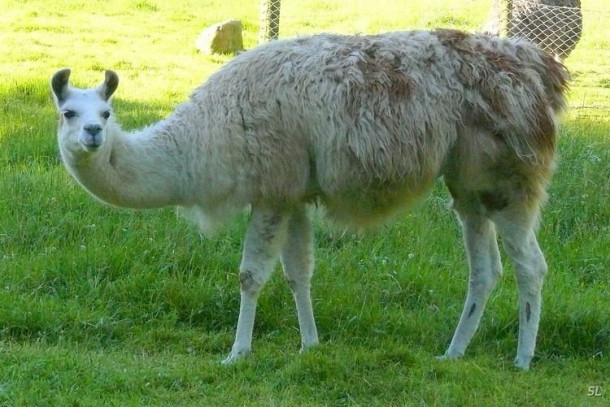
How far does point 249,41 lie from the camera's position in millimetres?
14531

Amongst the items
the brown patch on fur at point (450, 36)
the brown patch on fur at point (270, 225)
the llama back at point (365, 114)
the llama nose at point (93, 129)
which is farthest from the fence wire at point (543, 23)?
the llama nose at point (93, 129)

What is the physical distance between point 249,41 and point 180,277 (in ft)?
28.4

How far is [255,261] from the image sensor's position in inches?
218

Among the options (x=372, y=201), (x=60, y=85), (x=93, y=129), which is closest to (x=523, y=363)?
(x=372, y=201)

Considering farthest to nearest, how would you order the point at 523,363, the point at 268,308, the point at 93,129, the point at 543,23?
the point at 543,23 → the point at 268,308 → the point at 523,363 → the point at 93,129

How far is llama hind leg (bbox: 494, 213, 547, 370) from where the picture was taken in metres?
5.62

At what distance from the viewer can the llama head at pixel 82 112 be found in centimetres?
509

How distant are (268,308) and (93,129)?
5.89 feet

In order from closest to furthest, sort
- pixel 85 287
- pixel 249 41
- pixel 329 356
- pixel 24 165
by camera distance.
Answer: pixel 329 356 < pixel 85 287 < pixel 24 165 < pixel 249 41

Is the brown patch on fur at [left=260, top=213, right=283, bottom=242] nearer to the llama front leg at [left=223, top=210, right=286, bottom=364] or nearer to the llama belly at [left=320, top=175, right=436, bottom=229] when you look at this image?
the llama front leg at [left=223, top=210, right=286, bottom=364]

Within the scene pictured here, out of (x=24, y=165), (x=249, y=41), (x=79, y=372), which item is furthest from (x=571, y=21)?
(x=79, y=372)

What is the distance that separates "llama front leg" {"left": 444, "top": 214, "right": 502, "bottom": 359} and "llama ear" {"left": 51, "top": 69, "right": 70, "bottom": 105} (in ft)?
8.14

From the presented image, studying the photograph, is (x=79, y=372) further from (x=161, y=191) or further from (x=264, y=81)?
(x=264, y=81)

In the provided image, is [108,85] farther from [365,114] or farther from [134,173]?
[365,114]
